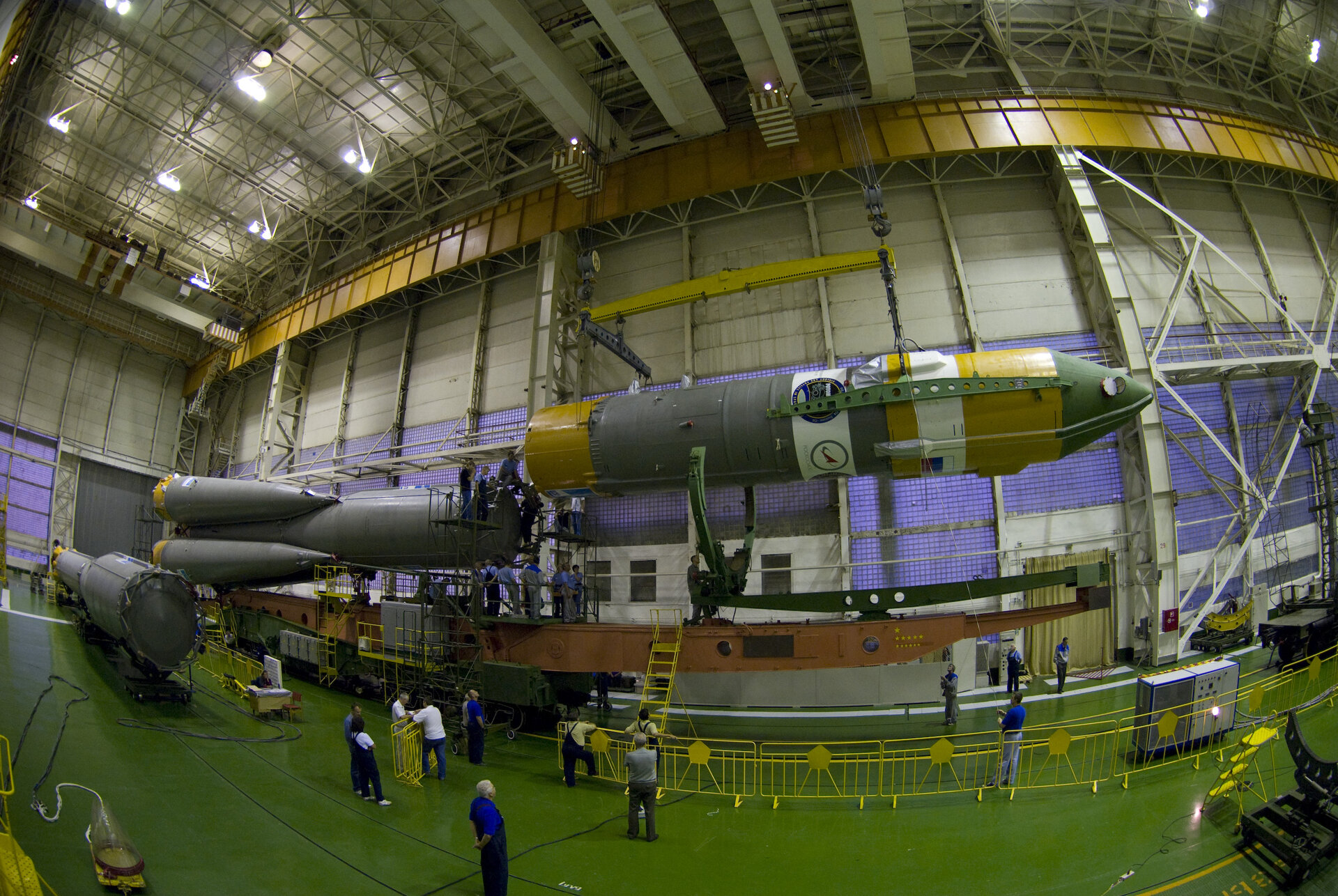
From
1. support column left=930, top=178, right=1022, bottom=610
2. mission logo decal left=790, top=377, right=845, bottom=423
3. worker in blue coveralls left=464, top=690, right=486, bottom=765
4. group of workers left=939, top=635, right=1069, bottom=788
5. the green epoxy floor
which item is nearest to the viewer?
the green epoxy floor

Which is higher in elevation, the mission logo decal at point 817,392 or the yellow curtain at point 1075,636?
the mission logo decal at point 817,392

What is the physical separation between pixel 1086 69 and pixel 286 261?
29.1 m

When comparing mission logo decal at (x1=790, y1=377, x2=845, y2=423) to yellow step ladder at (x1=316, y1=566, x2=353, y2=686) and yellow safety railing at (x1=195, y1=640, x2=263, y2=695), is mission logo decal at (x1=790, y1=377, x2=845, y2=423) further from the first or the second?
yellow safety railing at (x1=195, y1=640, x2=263, y2=695)

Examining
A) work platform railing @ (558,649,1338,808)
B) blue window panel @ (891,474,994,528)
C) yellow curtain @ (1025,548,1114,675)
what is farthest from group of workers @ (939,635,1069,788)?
blue window panel @ (891,474,994,528)

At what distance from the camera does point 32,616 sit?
13.5 m

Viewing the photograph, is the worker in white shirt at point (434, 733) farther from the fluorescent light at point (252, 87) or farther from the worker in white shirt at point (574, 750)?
the fluorescent light at point (252, 87)

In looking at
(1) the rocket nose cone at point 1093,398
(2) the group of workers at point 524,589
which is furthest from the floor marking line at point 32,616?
(1) the rocket nose cone at point 1093,398

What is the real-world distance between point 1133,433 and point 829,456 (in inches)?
361

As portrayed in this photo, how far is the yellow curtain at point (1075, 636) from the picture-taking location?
521 inches

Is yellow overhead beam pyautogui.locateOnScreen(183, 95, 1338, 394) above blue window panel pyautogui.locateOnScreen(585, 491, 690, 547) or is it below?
above

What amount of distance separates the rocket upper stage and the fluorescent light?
46.1 ft

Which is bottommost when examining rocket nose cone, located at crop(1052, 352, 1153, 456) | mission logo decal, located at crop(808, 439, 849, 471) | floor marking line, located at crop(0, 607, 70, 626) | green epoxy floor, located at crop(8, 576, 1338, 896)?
green epoxy floor, located at crop(8, 576, 1338, 896)

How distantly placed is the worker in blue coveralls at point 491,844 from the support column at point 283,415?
22.4 m

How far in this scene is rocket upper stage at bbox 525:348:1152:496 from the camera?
27.1 feet
